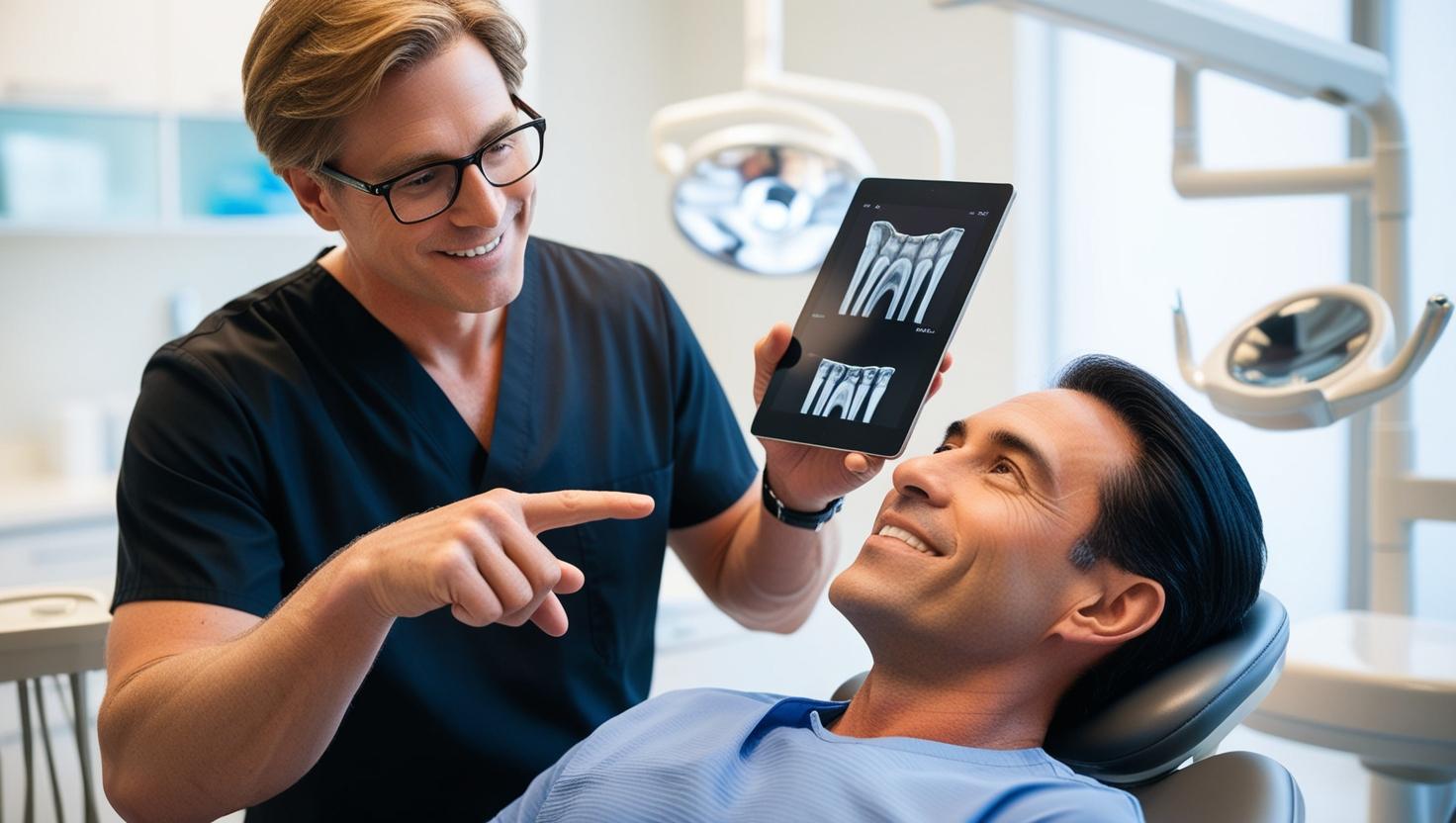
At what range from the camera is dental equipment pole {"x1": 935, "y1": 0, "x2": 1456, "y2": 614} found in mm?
1384

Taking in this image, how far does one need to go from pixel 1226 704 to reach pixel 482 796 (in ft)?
2.46

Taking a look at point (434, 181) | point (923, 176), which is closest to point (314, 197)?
point (434, 181)

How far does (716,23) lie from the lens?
4.21 meters

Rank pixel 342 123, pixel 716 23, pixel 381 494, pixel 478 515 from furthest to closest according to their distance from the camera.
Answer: pixel 716 23 < pixel 381 494 < pixel 342 123 < pixel 478 515

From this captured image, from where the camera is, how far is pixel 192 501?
3.93 ft

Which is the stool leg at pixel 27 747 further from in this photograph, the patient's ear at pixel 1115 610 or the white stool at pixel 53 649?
the patient's ear at pixel 1115 610

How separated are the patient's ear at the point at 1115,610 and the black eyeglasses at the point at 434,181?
65 cm

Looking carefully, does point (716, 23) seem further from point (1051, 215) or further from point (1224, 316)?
point (1224, 316)

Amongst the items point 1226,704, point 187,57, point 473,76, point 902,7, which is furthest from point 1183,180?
point 187,57

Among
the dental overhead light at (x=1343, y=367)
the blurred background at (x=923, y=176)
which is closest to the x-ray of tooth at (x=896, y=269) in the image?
the dental overhead light at (x=1343, y=367)

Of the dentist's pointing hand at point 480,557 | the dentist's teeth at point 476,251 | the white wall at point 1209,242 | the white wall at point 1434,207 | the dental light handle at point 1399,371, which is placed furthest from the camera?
the white wall at point 1209,242

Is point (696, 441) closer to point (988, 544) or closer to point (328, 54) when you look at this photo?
point (988, 544)

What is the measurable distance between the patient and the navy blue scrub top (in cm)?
18

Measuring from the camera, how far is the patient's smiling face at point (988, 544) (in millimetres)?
1168
